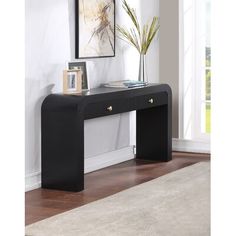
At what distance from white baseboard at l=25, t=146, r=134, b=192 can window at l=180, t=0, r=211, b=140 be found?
895 mm

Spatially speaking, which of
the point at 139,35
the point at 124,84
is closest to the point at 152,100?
the point at 124,84

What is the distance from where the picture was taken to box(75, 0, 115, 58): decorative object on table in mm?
6504

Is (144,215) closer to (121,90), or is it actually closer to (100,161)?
(121,90)

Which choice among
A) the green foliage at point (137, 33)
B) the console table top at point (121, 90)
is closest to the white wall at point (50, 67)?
the green foliage at point (137, 33)

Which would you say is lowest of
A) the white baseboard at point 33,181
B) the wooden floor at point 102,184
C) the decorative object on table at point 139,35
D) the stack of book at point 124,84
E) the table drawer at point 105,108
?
the wooden floor at point 102,184

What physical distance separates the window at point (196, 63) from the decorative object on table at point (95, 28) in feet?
3.63

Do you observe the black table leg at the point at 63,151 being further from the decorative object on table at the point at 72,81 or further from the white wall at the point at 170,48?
the white wall at the point at 170,48

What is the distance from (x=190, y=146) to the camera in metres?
7.96

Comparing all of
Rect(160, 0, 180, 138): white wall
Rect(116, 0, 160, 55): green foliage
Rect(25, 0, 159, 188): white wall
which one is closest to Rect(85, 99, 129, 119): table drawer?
Rect(25, 0, 159, 188): white wall

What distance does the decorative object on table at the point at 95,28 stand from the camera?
256 inches

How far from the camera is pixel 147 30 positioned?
7.75m
